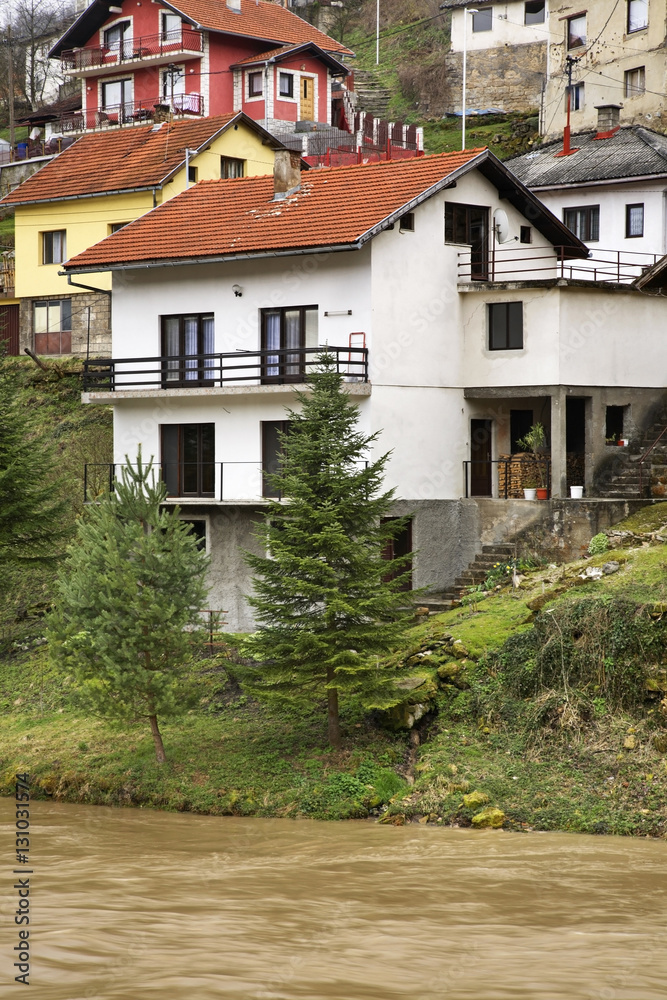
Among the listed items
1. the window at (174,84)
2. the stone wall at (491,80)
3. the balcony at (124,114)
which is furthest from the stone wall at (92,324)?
the stone wall at (491,80)

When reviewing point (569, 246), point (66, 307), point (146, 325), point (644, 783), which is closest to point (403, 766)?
point (644, 783)

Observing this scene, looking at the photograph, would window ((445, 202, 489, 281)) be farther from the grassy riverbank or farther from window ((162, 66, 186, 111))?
window ((162, 66, 186, 111))

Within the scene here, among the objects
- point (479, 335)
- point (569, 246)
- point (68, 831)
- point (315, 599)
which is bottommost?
point (68, 831)

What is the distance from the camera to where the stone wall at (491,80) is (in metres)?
61.8

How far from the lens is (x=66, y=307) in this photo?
1695 inches

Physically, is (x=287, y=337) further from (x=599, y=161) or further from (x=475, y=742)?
(x=599, y=161)

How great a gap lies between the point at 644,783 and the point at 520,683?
10.5 ft

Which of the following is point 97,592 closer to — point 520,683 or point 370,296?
point 520,683

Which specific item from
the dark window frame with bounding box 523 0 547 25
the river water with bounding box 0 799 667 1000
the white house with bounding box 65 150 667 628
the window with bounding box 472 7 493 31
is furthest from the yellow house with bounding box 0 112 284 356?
the river water with bounding box 0 799 667 1000

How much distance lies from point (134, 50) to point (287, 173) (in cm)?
2789

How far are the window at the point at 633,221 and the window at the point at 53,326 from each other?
1863 centimetres

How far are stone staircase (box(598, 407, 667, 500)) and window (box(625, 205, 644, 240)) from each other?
13.3 metres

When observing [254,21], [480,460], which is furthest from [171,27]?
[480,460]

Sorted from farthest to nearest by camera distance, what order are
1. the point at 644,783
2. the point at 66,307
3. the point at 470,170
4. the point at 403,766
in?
the point at 66,307, the point at 470,170, the point at 403,766, the point at 644,783
